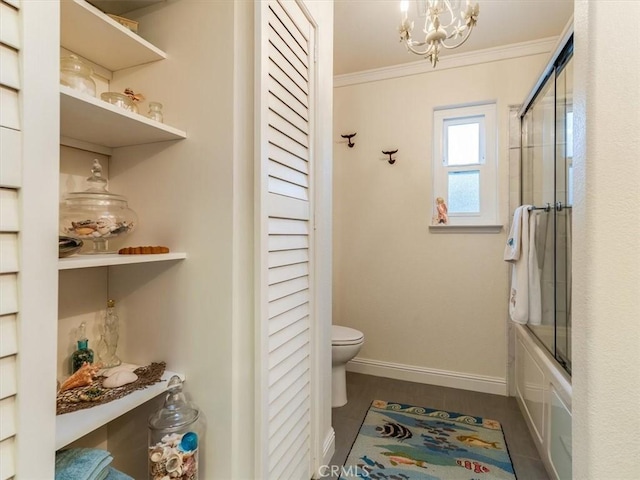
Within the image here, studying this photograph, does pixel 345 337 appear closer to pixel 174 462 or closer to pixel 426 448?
pixel 426 448

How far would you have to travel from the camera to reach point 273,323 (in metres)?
1.16

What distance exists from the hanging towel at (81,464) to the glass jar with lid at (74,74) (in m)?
0.96

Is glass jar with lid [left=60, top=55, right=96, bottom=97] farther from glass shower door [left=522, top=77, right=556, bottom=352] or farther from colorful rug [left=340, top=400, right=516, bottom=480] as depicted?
glass shower door [left=522, top=77, right=556, bottom=352]

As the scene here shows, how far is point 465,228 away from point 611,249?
1.85m

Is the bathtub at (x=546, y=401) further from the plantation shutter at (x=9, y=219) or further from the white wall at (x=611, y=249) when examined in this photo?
the plantation shutter at (x=9, y=219)

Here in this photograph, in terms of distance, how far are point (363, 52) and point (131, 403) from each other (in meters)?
2.61

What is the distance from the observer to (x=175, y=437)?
995 mm

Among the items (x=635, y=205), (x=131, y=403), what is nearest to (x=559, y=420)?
(x=635, y=205)

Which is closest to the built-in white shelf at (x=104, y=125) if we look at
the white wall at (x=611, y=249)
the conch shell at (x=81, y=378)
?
the conch shell at (x=81, y=378)

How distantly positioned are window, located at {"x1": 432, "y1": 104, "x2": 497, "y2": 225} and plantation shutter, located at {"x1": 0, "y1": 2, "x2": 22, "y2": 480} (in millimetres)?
2516

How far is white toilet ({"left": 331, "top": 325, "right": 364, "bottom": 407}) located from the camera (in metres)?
2.15

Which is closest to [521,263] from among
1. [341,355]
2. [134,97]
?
[341,355]

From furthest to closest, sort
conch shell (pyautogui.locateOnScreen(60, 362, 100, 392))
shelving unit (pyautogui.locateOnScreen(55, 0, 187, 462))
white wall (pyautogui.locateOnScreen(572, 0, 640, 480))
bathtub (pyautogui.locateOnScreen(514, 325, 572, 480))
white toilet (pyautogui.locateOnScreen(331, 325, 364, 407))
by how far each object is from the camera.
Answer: white toilet (pyautogui.locateOnScreen(331, 325, 364, 407)), bathtub (pyautogui.locateOnScreen(514, 325, 572, 480)), conch shell (pyautogui.locateOnScreen(60, 362, 100, 392)), shelving unit (pyautogui.locateOnScreen(55, 0, 187, 462)), white wall (pyautogui.locateOnScreen(572, 0, 640, 480))

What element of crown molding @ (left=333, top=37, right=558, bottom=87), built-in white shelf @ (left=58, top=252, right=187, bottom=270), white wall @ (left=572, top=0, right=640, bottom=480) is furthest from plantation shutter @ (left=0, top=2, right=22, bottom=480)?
crown molding @ (left=333, top=37, right=558, bottom=87)
